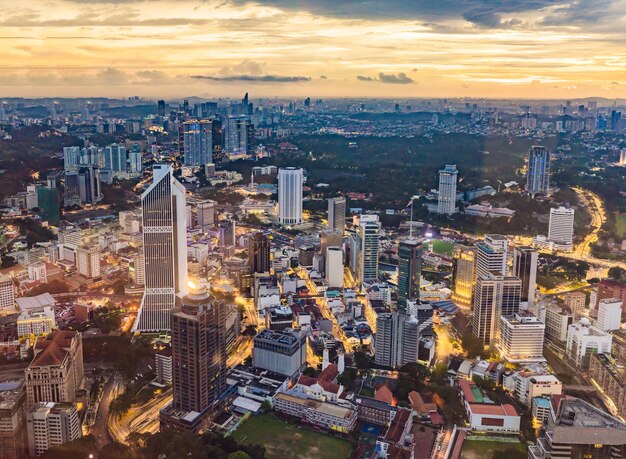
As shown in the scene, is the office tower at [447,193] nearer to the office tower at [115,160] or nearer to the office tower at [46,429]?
the office tower at [115,160]

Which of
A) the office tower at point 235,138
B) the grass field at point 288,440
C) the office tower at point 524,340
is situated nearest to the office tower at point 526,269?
the office tower at point 524,340

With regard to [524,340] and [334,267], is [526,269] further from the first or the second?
[334,267]

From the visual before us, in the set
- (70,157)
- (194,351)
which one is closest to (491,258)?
(194,351)

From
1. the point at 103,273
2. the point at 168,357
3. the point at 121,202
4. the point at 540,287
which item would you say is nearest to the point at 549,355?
the point at 540,287

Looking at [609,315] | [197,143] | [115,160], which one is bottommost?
[609,315]

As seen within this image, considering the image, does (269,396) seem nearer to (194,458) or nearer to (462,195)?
(194,458)

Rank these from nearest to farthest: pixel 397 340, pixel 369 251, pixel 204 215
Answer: pixel 397 340, pixel 369 251, pixel 204 215

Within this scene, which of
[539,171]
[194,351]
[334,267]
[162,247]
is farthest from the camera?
[539,171]
